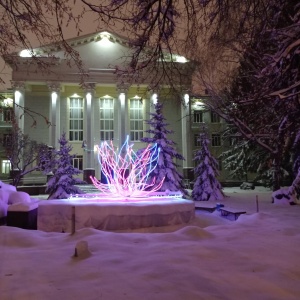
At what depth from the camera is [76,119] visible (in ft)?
140

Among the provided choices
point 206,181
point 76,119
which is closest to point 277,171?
point 206,181

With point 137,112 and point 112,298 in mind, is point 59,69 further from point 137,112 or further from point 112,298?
point 112,298

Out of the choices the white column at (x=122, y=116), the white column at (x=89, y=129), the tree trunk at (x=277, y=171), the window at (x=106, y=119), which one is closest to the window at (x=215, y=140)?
the white column at (x=122, y=116)

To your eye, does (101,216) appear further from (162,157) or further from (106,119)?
(106,119)

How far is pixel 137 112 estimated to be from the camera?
4350 centimetres

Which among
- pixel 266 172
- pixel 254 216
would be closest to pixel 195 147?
pixel 266 172

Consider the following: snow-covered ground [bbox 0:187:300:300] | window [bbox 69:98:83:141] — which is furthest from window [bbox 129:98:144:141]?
snow-covered ground [bbox 0:187:300:300]

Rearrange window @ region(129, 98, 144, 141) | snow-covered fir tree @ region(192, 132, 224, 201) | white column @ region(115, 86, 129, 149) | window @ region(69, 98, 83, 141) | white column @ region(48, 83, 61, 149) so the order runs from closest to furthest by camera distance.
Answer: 1. snow-covered fir tree @ region(192, 132, 224, 201)
2. white column @ region(48, 83, 61, 149)
3. white column @ region(115, 86, 129, 149)
4. window @ region(69, 98, 83, 141)
5. window @ region(129, 98, 144, 141)

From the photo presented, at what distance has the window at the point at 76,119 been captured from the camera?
140 ft

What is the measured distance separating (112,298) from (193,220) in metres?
10.1

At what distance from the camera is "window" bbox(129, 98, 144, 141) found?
43062 millimetres

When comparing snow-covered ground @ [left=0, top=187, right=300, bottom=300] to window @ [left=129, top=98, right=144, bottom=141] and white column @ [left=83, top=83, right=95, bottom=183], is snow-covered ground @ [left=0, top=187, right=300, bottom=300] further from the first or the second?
window @ [left=129, top=98, right=144, bottom=141]

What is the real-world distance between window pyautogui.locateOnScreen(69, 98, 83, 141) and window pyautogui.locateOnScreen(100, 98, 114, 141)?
2531mm

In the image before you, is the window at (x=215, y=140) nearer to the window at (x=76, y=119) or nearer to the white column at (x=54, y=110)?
the window at (x=76, y=119)
